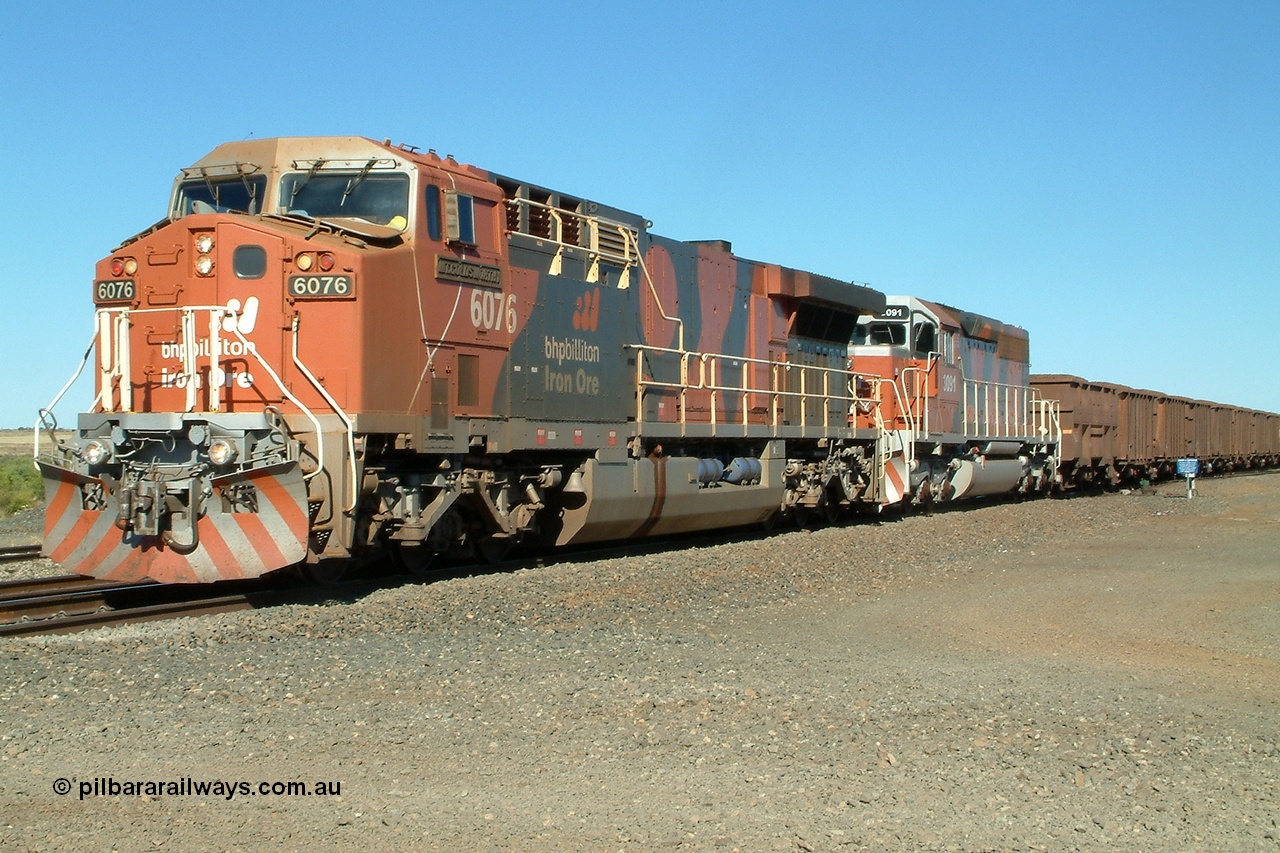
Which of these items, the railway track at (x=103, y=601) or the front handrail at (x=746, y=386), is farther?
the front handrail at (x=746, y=386)

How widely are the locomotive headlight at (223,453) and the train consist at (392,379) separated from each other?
2 centimetres

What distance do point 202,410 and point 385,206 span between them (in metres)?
2.22

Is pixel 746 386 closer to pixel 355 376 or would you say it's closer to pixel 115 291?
pixel 355 376

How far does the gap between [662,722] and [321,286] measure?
513 centimetres

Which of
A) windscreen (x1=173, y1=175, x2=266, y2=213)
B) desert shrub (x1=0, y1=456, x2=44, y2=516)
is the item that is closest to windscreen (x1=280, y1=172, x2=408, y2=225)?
windscreen (x1=173, y1=175, x2=266, y2=213)

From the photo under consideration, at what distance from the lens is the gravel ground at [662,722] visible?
453 centimetres

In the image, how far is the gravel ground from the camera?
453 centimetres

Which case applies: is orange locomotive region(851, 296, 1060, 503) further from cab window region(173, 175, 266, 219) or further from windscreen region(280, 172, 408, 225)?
cab window region(173, 175, 266, 219)

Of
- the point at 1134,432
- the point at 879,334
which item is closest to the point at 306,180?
the point at 879,334

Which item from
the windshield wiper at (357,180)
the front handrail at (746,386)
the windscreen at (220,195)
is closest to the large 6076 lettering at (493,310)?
the windshield wiper at (357,180)

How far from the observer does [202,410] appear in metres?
9.63

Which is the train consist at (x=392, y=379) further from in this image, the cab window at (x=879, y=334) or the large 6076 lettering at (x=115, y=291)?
the cab window at (x=879, y=334)

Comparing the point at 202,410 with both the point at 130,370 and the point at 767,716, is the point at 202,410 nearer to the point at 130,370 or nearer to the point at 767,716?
the point at 130,370

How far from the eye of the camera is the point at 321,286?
9570mm
